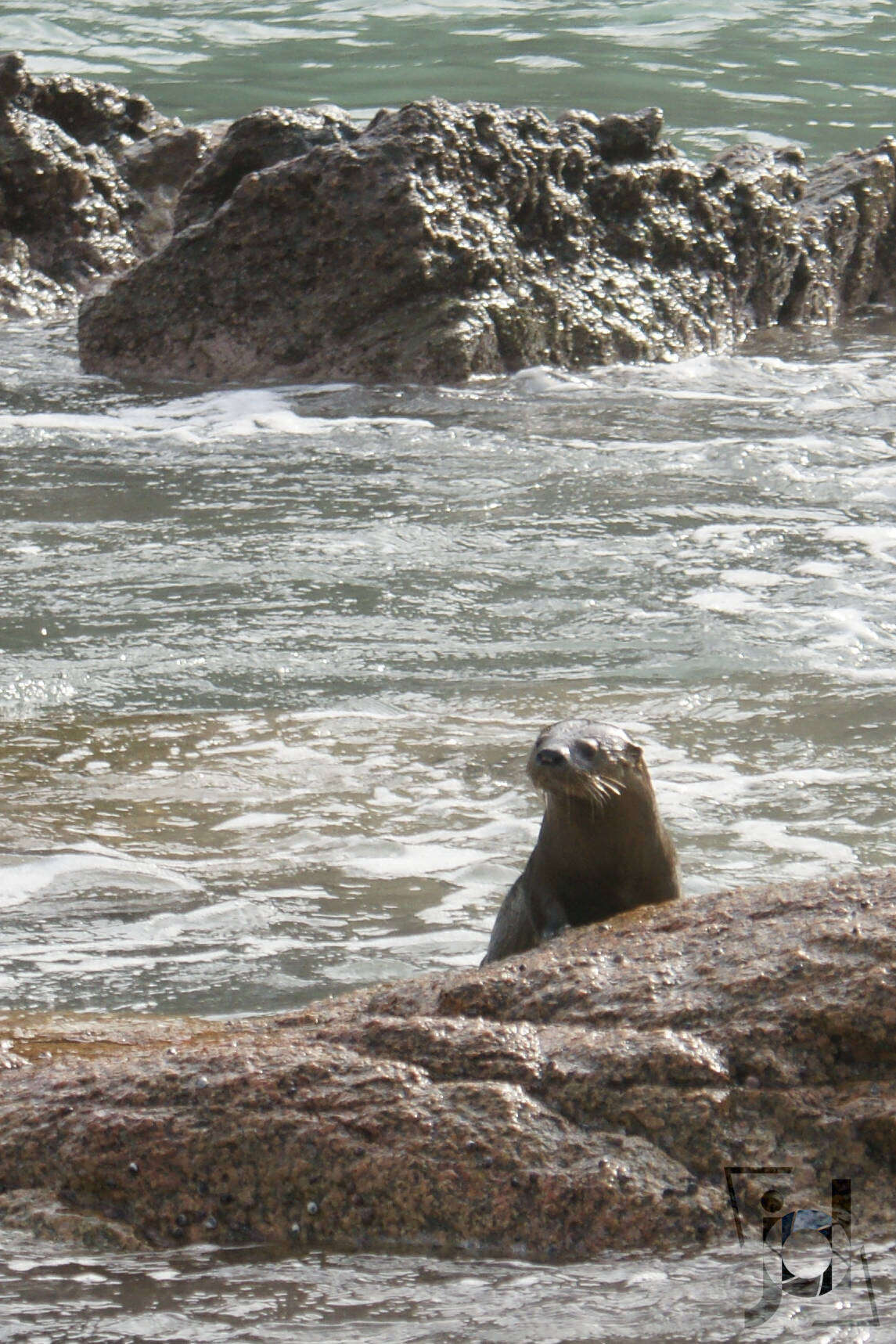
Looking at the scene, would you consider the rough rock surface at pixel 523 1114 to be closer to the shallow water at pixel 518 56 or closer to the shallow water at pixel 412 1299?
the shallow water at pixel 412 1299

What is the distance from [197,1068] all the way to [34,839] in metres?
2.11

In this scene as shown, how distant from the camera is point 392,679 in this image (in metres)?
6.01

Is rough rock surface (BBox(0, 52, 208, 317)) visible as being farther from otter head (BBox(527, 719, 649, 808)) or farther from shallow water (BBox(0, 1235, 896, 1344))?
shallow water (BBox(0, 1235, 896, 1344))

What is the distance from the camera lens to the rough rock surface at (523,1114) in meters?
2.42

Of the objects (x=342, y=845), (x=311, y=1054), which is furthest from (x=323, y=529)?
(x=311, y=1054)

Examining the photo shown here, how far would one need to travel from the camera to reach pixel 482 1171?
96.6 inches

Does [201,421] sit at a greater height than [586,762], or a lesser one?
greater

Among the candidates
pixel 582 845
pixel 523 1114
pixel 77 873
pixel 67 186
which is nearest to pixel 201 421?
pixel 67 186

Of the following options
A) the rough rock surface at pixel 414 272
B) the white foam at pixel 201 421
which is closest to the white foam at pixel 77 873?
the white foam at pixel 201 421

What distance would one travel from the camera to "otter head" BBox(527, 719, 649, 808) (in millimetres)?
3619

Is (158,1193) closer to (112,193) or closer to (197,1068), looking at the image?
(197,1068)

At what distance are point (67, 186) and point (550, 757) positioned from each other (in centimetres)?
1061

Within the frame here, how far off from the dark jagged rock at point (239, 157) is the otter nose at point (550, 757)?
338 inches

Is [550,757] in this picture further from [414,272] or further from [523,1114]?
[414,272]
